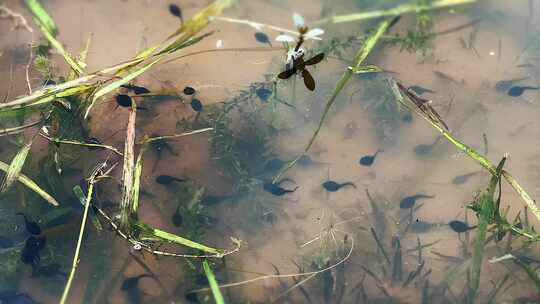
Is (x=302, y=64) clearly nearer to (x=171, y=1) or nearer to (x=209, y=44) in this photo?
(x=209, y=44)

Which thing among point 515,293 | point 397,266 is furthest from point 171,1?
point 515,293

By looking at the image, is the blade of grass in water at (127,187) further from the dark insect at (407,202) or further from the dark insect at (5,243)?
the dark insect at (407,202)

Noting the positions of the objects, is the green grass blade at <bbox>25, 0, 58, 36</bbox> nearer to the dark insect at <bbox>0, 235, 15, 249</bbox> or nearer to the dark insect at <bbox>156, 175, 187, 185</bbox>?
the dark insect at <bbox>156, 175, 187, 185</bbox>

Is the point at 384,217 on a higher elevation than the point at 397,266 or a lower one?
higher

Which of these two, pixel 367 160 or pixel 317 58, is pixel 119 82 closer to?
pixel 317 58

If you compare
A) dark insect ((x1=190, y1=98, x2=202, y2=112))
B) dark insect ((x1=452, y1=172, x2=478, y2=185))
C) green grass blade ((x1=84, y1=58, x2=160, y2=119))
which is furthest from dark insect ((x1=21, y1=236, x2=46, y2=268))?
dark insect ((x1=452, y1=172, x2=478, y2=185))

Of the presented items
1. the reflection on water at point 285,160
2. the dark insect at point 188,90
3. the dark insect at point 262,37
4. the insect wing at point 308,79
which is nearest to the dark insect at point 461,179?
the reflection on water at point 285,160
